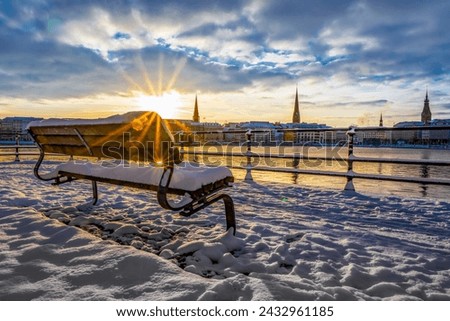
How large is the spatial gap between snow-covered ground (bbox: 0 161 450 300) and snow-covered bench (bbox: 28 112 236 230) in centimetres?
49

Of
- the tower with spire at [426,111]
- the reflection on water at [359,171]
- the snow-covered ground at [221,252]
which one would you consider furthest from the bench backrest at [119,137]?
the tower with spire at [426,111]

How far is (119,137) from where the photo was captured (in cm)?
254

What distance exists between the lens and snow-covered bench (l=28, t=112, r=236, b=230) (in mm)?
2355

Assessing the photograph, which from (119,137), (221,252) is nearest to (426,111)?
(221,252)

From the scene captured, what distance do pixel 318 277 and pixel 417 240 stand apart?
1600 millimetres

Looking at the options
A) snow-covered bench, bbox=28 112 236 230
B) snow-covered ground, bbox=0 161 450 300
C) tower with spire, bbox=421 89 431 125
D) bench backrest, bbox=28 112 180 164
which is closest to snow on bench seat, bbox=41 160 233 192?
snow-covered bench, bbox=28 112 236 230

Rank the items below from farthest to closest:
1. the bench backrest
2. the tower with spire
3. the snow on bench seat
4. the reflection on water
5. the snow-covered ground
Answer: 1. the tower with spire
2. the reflection on water
3. the snow on bench seat
4. the bench backrest
5. the snow-covered ground

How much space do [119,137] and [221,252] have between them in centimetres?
137

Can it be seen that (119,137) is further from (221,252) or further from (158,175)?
(221,252)

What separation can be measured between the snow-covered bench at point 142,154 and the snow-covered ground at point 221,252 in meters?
0.49

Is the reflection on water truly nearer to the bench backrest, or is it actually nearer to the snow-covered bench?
the snow-covered bench

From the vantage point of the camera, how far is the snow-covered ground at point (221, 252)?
1923mm
